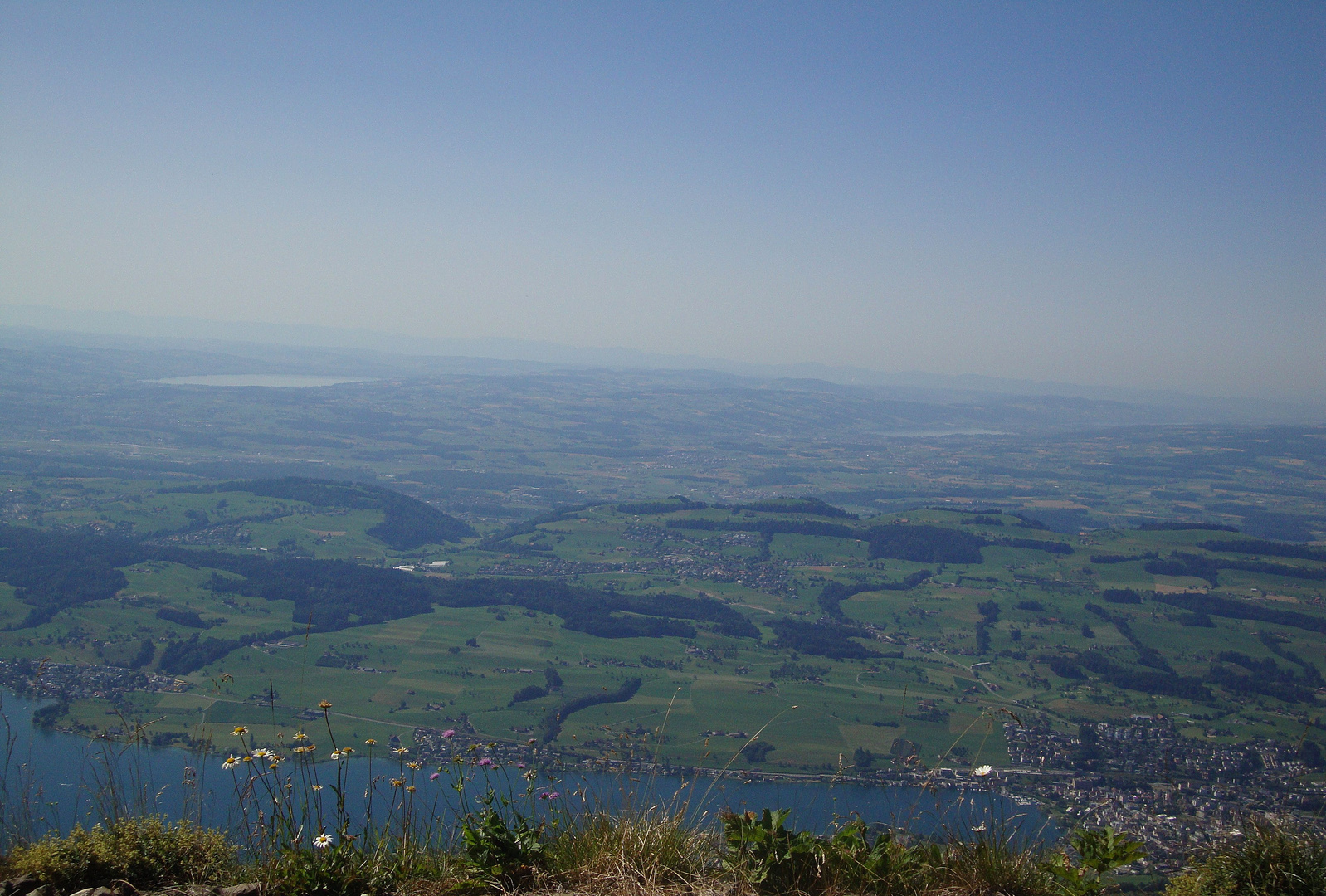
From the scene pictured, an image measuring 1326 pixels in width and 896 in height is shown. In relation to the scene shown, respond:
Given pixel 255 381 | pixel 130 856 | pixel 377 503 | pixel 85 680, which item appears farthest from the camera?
pixel 255 381

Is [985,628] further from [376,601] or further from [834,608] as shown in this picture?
[376,601]

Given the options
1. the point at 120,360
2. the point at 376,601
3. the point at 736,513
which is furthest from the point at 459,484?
the point at 120,360

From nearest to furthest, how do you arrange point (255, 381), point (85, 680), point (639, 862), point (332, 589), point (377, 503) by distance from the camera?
1. point (639, 862)
2. point (85, 680)
3. point (332, 589)
4. point (377, 503)
5. point (255, 381)

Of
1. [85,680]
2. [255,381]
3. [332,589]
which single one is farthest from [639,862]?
[255,381]

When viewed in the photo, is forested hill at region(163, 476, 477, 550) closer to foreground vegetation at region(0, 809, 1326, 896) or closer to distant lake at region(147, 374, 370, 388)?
foreground vegetation at region(0, 809, 1326, 896)

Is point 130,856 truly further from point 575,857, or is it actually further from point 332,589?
point 332,589

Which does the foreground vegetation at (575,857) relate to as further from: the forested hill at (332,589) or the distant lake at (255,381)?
the distant lake at (255,381)

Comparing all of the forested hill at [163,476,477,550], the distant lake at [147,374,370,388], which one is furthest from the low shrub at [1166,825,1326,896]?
the distant lake at [147,374,370,388]

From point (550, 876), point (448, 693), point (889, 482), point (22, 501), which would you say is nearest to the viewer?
point (550, 876)

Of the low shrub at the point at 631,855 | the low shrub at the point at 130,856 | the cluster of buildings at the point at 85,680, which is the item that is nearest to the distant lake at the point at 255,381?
the cluster of buildings at the point at 85,680
